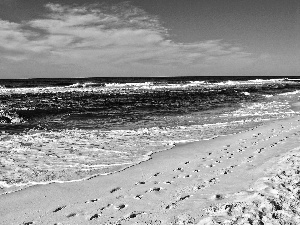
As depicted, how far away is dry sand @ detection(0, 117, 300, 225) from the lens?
13.1ft

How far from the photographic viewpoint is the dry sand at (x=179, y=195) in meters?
3.99

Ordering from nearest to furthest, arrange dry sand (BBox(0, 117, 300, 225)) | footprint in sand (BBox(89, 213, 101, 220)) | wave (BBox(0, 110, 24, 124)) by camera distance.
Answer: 1. dry sand (BBox(0, 117, 300, 225))
2. footprint in sand (BBox(89, 213, 101, 220))
3. wave (BBox(0, 110, 24, 124))

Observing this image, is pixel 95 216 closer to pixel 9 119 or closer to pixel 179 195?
pixel 179 195

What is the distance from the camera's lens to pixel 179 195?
16.2ft

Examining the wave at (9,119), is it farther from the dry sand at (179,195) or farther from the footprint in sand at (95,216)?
the footprint in sand at (95,216)

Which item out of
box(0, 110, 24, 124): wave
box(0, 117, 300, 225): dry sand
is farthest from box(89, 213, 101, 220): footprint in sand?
box(0, 110, 24, 124): wave

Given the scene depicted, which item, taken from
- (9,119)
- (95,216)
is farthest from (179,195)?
(9,119)

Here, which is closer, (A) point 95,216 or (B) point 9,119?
(A) point 95,216

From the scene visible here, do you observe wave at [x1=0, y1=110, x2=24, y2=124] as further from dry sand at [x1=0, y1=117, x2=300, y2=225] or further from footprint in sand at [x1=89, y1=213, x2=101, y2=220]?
footprint in sand at [x1=89, y1=213, x2=101, y2=220]

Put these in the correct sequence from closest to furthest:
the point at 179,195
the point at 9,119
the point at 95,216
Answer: the point at 95,216
the point at 179,195
the point at 9,119

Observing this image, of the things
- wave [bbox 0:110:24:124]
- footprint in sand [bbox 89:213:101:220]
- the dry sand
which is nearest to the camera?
the dry sand

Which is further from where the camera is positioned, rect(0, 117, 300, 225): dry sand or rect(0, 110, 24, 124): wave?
rect(0, 110, 24, 124): wave

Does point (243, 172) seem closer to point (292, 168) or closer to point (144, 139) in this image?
point (292, 168)

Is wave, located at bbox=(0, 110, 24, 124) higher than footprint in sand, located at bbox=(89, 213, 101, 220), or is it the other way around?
wave, located at bbox=(0, 110, 24, 124)
